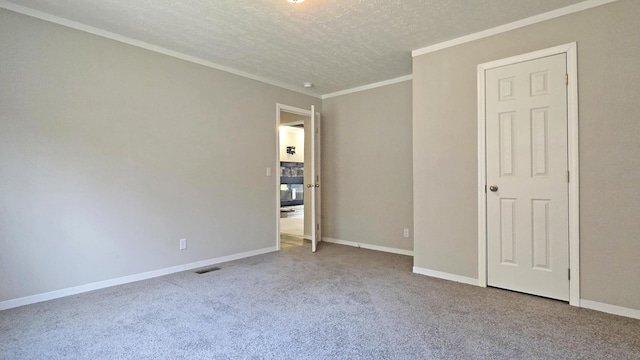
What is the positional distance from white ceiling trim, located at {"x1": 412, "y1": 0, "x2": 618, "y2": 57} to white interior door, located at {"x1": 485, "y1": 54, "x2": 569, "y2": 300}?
348 millimetres

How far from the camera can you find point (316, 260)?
416cm

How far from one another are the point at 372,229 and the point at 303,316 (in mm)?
2663

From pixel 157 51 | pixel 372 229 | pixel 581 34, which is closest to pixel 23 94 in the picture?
pixel 157 51

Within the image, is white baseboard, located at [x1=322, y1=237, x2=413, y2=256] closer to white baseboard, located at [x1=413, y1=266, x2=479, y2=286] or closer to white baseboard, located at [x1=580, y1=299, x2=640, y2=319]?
white baseboard, located at [x1=413, y1=266, x2=479, y2=286]

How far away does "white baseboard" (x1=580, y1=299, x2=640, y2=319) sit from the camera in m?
2.41

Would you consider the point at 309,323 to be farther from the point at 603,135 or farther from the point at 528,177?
the point at 603,135

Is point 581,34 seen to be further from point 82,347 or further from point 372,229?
point 82,347

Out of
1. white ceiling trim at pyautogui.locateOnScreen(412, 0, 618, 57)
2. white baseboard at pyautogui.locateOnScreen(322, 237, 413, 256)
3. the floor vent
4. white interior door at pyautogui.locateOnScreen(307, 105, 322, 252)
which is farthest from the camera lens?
white interior door at pyautogui.locateOnScreen(307, 105, 322, 252)

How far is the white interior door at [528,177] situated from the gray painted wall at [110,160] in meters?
2.98

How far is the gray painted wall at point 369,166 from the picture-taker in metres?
4.61

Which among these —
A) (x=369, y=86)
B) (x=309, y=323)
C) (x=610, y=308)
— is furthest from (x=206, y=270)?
(x=610, y=308)

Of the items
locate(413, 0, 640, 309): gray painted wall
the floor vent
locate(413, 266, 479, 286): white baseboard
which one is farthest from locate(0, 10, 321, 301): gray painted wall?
locate(413, 0, 640, 309): gray painted wall

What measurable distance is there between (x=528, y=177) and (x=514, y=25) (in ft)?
4.62

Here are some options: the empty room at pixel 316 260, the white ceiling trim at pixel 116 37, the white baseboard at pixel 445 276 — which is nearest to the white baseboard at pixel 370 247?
the empty room at pixel 316 260
